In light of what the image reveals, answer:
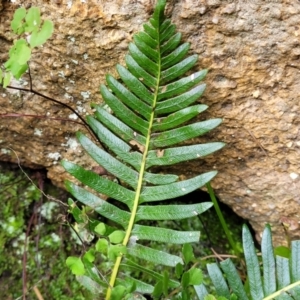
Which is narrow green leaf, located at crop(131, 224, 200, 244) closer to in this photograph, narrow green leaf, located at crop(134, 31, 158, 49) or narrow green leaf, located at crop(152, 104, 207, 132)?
narrow green leaf, located at crop(152, 104, 207, 132)

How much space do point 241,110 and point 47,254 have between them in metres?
0.98

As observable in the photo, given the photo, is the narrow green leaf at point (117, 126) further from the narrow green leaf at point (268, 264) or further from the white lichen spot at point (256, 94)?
the narrow green leaf at point (268, 264)

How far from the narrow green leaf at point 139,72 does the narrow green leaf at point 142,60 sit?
0.01 m

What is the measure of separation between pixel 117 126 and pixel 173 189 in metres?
0.29

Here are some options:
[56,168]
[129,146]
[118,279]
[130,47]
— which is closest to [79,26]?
[130,47]

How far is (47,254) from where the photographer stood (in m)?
1.78

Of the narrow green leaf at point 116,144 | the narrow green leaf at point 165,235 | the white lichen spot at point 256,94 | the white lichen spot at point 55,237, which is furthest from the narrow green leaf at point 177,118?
the white lichen spot at point 55,237

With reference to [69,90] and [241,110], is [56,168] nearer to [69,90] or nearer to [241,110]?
[69,90]

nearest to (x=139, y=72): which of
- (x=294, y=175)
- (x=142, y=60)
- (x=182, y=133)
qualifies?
(x=142, y=60)

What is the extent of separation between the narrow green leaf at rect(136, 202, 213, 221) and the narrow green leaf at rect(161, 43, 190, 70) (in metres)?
0.47

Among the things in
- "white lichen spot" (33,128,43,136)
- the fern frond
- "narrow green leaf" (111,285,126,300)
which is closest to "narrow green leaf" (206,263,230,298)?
the fern frond

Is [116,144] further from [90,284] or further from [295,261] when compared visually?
[295,261]

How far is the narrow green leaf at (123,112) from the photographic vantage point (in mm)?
1453

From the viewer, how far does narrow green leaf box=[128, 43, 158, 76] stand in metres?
1.41
